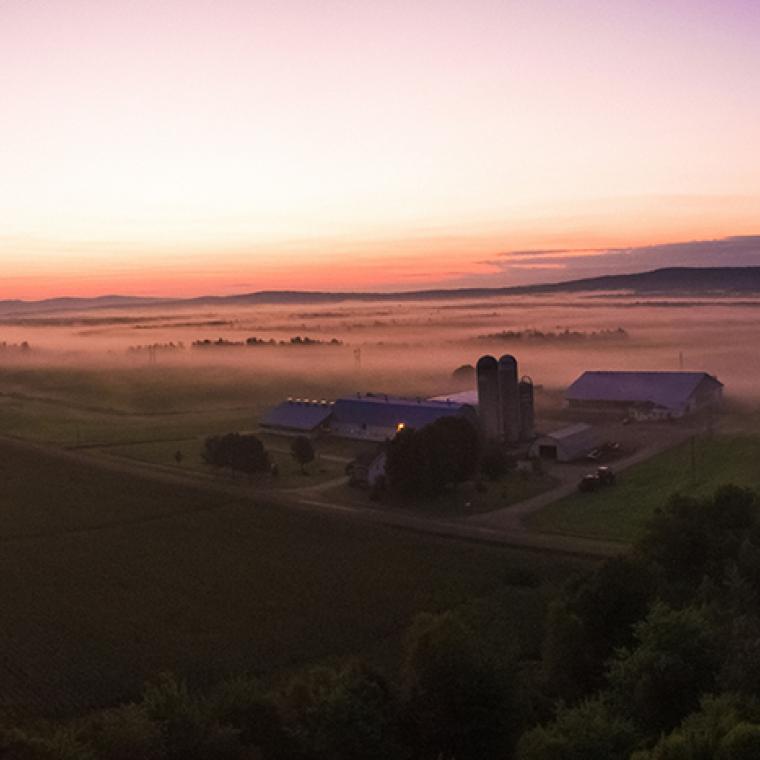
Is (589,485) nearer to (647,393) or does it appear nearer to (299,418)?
(299,418)

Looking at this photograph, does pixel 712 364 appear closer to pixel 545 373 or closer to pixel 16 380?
pixel 545 373

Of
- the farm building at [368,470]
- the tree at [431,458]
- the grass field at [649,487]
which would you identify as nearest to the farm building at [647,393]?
the grass field at [649,487]

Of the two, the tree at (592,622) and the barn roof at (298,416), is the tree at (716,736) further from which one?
the barn roof at (298,416)

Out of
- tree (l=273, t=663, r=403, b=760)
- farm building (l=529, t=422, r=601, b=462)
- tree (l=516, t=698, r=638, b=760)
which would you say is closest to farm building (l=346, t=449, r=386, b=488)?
farm building (l=529, t=422, r=601, b=462)

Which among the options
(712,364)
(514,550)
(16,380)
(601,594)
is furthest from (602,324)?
(601,594)

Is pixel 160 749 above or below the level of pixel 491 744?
above
